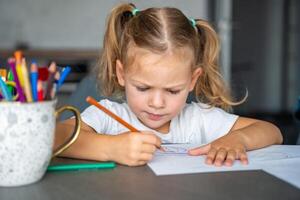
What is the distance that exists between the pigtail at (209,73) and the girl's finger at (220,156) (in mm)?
391

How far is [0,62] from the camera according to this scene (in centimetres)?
354

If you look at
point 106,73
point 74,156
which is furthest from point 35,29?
point 74,156

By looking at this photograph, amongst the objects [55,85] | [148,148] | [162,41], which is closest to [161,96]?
[162,41]

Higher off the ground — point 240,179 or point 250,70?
point 240,179

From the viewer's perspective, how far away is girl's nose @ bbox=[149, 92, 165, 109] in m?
1.04

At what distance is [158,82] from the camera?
3.38ft

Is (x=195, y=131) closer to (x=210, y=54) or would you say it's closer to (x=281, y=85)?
(x=210, y=54)

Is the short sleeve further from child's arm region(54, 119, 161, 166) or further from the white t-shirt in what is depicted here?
child's arm region(54, 119, 161, 166)

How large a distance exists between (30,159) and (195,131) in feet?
2.22

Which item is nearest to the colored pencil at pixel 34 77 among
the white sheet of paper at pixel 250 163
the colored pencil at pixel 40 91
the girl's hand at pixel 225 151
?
the colored pencil at pixel 40 91

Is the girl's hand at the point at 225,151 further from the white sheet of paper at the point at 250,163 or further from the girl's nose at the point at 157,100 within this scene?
the girl's nose at the point at 157,100

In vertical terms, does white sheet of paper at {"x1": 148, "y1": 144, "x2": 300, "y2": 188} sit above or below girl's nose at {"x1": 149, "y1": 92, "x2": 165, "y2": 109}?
below

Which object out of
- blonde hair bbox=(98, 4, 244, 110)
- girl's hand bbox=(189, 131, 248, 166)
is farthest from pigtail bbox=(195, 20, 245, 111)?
girl's hand bbox=(189, 131, 248, 166)

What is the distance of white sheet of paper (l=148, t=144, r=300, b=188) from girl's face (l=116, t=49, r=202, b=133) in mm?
126
